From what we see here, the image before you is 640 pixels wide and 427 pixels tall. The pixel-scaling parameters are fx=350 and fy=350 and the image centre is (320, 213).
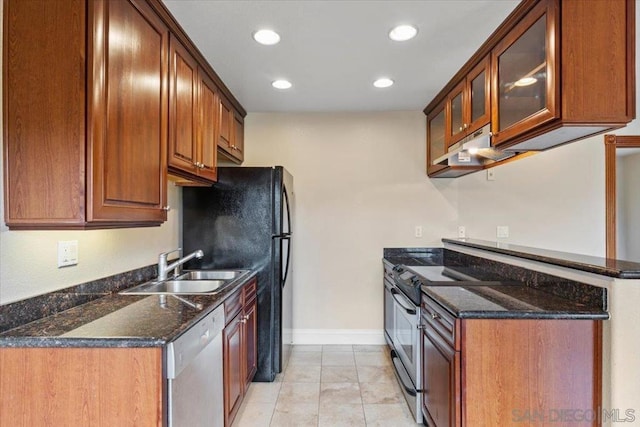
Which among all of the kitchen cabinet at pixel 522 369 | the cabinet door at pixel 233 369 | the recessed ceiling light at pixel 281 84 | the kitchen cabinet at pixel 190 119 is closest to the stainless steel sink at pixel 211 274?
the cabinet door at pixel 233 369

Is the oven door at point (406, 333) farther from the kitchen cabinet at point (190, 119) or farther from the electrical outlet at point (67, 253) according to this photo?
the electrical outlet at point (67, 253)

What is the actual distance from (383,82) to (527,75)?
1.21m

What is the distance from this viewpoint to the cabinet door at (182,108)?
194 cm

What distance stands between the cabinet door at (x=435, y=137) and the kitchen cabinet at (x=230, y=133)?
188 cm

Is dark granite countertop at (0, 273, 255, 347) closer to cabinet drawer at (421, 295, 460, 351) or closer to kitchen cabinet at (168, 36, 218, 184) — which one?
kitchen cabinet at (168, 36, 218, 184)

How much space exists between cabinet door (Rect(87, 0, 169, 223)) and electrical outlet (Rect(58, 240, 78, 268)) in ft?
1.22

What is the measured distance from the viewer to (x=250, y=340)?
2.56m

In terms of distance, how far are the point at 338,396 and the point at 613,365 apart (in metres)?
1.71

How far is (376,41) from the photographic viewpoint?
7.08 feet

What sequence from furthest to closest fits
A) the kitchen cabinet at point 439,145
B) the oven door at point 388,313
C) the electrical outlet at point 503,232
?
the electrical outlet at point 503,232 < the oven door at point 388,313 < the kitchen cabinet at point 439,145

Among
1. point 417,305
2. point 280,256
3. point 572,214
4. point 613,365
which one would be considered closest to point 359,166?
point 280,256

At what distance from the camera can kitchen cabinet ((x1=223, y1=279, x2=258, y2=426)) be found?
2010mm

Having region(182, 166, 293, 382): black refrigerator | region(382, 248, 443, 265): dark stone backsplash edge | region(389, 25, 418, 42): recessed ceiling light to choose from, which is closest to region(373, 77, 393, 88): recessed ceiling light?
region(389, 25, 418, 42): recessed ceiling light

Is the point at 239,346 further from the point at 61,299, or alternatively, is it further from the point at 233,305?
the point at 61,299
